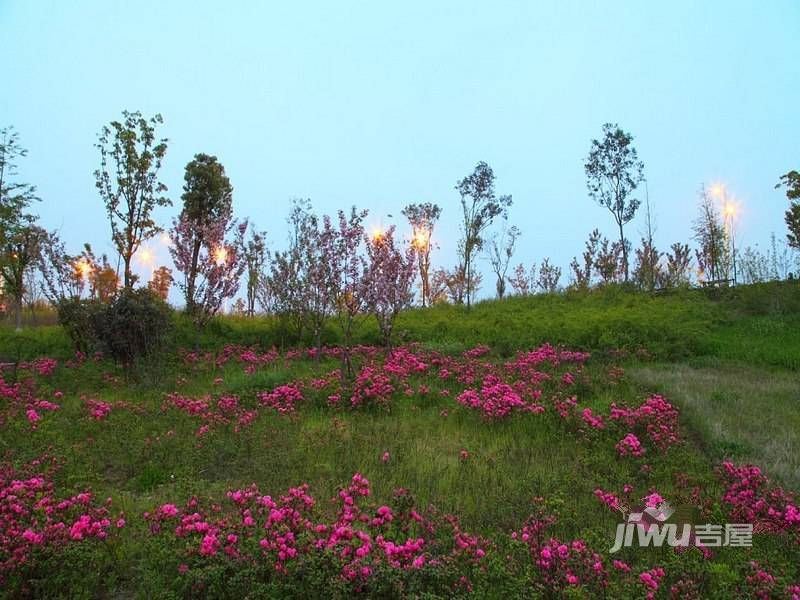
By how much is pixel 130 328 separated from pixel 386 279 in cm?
527

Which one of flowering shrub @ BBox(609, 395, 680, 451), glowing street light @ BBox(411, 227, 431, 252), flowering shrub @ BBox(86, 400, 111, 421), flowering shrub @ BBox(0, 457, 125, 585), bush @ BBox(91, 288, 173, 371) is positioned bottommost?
flowering shrub @ BBox(0, 457, 125, 585)

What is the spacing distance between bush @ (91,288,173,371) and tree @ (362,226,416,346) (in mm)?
4206

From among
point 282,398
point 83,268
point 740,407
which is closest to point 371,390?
point 282,398

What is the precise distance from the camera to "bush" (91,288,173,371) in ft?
34.1

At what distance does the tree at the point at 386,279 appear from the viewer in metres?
11.5

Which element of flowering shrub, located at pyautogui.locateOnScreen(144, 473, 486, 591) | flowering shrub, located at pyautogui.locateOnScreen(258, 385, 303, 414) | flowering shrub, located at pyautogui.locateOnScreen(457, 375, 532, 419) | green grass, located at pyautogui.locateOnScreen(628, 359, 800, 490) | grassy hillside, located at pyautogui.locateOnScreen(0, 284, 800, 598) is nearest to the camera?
flowering shrub, located at pyautogui.locateOnScreen(144, 473, 486, 591)

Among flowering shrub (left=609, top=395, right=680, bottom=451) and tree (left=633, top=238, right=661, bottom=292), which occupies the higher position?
tree (left=633, top=238, right=661, bottom=292)

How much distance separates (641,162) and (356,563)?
24819 millimetres

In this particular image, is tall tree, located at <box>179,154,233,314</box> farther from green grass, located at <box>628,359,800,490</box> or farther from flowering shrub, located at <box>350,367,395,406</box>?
green grass, located at <box>628,359,800,490</box>

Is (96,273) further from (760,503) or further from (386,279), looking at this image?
(760,503)

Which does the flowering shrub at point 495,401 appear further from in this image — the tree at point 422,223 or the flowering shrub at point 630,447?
the tree at point 422,223

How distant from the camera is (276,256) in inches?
541

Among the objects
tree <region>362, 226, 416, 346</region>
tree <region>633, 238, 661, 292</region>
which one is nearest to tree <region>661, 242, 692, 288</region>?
tree <region>633, 238, 661, 292</region>

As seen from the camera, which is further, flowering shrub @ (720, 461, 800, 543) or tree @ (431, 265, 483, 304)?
tree @ (431, 265, 483, 304)
